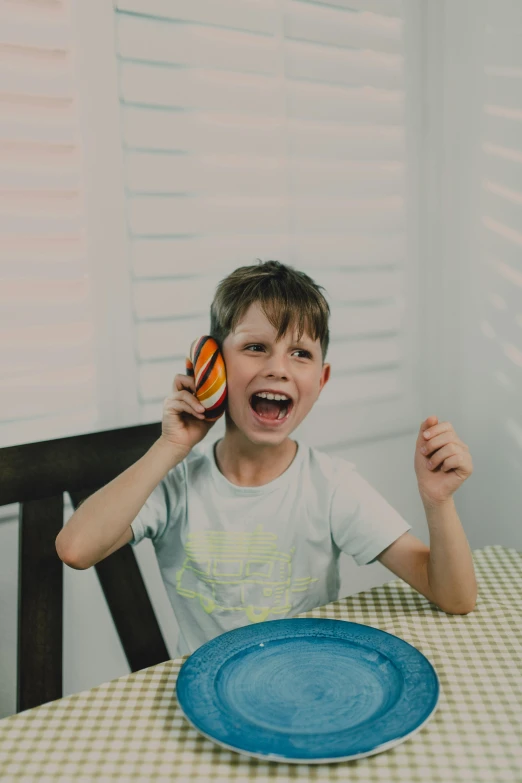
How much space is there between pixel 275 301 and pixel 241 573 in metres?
0.45

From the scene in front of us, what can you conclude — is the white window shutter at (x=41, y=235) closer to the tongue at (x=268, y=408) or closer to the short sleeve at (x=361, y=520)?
the tongue at (x=268, y=408)

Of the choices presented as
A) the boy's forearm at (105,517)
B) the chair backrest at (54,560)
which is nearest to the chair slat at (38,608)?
the chair backrest at (54,560)

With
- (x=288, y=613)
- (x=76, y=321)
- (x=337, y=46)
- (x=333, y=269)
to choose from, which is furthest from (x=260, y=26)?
(x=288, y=613)

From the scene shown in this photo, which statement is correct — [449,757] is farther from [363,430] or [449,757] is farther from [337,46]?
[337,46]

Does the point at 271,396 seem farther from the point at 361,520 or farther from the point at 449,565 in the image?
the point at 449,565

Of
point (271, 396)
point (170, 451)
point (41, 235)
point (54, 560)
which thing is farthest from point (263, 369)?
point (41, 235)

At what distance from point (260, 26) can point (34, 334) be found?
2.82 ft

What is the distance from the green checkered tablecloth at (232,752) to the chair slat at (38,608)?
1.36ft

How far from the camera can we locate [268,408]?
1.25 m

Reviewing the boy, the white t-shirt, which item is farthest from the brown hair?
the white t-shirt

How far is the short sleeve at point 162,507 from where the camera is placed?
1.20 metres

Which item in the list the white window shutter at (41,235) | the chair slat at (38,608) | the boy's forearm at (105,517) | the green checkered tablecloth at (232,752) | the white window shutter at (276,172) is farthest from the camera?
the white window shutter at (276,172)

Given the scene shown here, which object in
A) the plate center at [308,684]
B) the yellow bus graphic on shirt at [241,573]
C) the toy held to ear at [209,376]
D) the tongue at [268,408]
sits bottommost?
the yellow bus graphic on shirt at [241,573]

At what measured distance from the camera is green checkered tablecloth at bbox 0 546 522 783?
674mm
